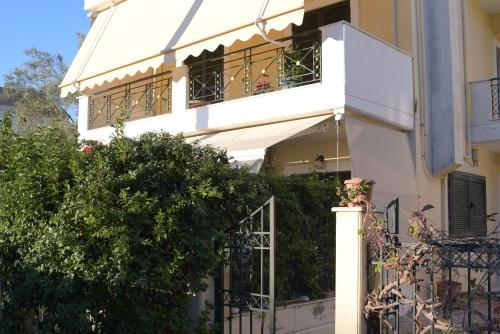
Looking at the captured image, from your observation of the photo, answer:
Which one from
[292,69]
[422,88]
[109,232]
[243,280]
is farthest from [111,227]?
[422,88]

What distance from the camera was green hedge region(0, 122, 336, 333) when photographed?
20.6ft

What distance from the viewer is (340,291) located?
645 centimetres

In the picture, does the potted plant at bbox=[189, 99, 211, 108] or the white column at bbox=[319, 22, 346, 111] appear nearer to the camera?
the white column at bbox=[319, 22, 346, 111]

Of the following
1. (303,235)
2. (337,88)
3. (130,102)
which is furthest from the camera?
(130,102)

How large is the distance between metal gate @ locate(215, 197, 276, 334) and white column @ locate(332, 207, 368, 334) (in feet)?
2.80

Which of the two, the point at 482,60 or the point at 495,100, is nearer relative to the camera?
the point at 495,100

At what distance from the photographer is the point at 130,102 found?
15984 mm

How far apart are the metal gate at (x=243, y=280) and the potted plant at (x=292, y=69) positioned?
4500 mm

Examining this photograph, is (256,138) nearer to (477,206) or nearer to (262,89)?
(262,89)

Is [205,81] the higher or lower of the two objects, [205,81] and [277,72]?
the higher

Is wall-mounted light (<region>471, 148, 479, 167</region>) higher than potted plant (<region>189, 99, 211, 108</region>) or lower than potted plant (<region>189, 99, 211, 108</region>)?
lower

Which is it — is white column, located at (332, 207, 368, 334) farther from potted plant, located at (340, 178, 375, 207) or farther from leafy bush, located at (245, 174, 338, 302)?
leafy bush, located at (245, 174, 338, 302)

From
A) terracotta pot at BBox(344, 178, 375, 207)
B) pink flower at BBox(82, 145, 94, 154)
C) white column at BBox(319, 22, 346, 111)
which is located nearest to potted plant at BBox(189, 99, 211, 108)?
white column at BBox(319, 22, 346, 111)

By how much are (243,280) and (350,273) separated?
5.95 ft
